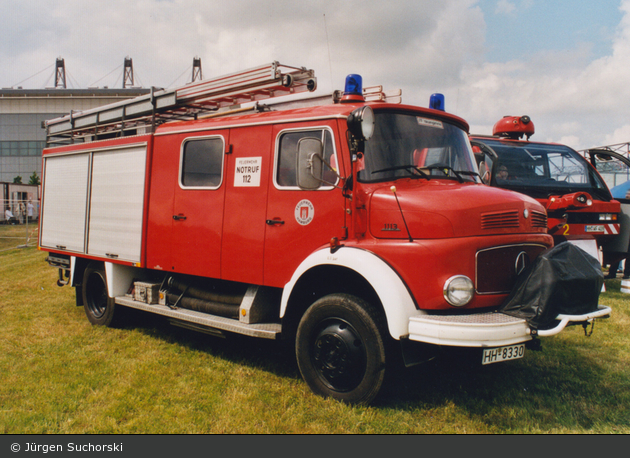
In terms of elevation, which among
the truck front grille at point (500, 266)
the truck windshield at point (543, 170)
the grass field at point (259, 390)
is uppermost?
the truck windshield at point (543, 170)

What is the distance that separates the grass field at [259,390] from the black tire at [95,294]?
1.89ft

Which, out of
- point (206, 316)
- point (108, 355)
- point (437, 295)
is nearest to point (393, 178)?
point (437, 295)

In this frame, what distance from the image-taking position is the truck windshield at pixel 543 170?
848 cm

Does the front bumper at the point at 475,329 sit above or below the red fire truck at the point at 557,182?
below

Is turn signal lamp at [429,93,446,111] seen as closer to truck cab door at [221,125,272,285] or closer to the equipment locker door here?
the equipment locker door

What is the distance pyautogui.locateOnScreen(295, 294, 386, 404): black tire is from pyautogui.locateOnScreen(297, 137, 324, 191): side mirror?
1014 mm

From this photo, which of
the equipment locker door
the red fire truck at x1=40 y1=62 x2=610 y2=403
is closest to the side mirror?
the red fire truck at x1=40 y1=62 x2=610 y2=403

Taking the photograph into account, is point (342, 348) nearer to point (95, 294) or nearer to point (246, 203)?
point (246, 203)

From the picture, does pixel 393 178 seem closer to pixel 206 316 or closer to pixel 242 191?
pixel 242 191

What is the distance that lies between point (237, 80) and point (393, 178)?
7.93 feet

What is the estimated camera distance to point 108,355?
5984mm

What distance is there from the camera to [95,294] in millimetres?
7785

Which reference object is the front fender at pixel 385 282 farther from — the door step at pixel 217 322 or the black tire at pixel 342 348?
the door step at pixel 217 322

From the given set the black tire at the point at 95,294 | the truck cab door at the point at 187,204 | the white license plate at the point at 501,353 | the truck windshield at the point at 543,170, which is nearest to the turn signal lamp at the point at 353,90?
the truck cab door at the point at 187,204
